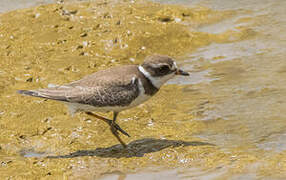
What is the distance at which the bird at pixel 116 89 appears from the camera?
7.13 meters

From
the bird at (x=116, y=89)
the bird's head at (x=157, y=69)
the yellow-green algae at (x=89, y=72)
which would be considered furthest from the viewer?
the bird's head at (x=157, y=69)

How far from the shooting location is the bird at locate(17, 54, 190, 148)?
713 cm

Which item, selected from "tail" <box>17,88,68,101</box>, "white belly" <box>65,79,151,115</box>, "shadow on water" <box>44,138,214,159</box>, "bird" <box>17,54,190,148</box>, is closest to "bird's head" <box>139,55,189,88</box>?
"bird" <box>17,54,190,148</box>

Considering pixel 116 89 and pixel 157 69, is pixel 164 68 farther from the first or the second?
pixel 116 89

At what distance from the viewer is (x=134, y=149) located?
24.0 ft

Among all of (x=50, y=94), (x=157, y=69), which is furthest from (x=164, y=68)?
(x=50, y=94)

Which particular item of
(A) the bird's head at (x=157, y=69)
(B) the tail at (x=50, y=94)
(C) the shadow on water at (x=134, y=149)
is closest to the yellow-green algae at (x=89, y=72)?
(C) the shadow on water at (x=134, y=149)

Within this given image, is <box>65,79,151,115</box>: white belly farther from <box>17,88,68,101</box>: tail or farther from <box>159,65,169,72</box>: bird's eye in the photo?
<box>159,65,169,72</box>: bird's eye

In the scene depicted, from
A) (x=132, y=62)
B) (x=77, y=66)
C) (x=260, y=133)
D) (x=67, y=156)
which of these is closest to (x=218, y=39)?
(x=132, y=62)

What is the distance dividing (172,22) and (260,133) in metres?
5.24

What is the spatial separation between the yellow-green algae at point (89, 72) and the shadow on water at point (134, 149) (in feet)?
0.05

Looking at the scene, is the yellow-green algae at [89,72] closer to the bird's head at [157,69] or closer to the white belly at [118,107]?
the white belly at [118,107]

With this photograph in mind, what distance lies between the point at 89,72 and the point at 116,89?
113 inches

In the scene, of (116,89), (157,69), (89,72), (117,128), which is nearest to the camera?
(116,89)
